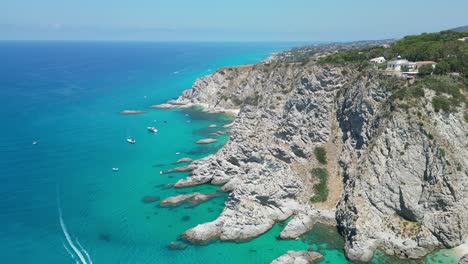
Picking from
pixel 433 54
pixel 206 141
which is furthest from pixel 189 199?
pixel 433 54

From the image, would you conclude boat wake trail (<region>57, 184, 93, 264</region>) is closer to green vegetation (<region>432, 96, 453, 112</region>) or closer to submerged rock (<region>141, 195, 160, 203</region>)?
submerged rock (<region>141, 195, 160, 203</region>)

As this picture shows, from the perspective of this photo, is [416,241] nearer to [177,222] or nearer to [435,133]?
[435,133]

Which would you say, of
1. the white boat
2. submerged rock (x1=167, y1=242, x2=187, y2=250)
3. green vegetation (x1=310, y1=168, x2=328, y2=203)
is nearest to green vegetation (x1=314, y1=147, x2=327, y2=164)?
green vegetation (x1=310, y1=168, x2=328, y2=203)

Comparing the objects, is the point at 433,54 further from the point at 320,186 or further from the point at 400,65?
the point at 320,186

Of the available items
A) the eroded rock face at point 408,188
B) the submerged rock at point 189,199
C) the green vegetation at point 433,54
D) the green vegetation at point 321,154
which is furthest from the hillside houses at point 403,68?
the submerged rock at point 189,199

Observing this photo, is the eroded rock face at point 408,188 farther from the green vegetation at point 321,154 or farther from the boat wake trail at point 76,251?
the boat wake trail at point 76,251
